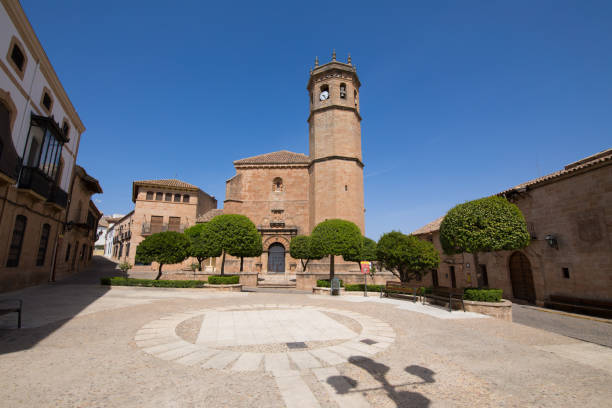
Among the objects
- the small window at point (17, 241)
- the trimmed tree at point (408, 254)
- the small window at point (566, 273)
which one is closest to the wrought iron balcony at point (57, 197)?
the small window at point (17, 241)

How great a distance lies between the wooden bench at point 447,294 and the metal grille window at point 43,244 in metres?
19.0

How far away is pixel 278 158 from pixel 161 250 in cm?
1806

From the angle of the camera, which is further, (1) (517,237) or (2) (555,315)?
(2) (555,315)

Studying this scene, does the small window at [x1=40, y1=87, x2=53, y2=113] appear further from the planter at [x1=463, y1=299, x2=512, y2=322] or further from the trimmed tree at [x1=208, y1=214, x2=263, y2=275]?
the planter at [x1=463, y1=299, x2=512, y2=322]

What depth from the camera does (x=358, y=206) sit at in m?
26.6

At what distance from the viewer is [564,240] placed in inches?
527

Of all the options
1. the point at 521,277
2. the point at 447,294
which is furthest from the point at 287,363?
the point at 521,277

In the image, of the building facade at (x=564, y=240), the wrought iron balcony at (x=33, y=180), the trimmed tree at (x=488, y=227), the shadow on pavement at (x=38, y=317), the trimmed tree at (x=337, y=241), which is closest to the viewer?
the shadow on pavement at (x=38, y=317)

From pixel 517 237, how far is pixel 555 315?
15.3 feet

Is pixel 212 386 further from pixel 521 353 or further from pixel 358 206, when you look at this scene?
pixel 358 206

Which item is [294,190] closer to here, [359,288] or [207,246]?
[207,246]

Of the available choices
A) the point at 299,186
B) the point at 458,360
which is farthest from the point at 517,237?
the point at 299,186

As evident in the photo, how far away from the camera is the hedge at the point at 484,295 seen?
31.9 feet

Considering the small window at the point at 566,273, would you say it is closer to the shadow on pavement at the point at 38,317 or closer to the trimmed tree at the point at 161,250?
the shadow on pavement at the point at 38,317
